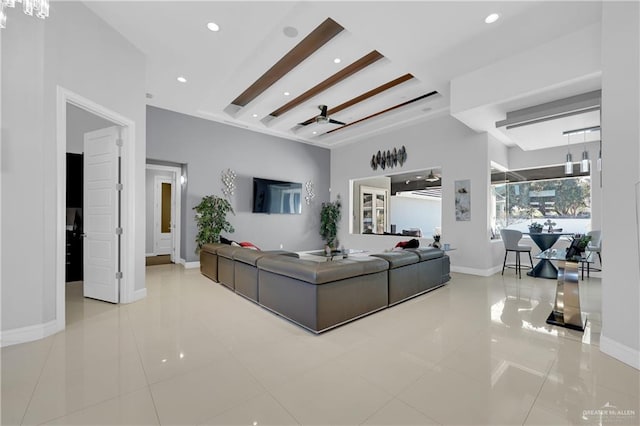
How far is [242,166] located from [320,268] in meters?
5.25

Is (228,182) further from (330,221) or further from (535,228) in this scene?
(535,228)

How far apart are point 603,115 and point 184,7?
4399mm

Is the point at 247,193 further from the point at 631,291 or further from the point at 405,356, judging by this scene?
the point at 631,291

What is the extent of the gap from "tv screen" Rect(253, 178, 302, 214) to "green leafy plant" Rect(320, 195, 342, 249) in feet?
2.96

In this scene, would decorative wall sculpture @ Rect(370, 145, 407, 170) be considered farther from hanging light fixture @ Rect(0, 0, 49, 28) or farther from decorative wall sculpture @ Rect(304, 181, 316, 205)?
hanging light fixture @ Rect(0, 0, 49, 28)

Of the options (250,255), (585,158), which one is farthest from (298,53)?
(585,158)

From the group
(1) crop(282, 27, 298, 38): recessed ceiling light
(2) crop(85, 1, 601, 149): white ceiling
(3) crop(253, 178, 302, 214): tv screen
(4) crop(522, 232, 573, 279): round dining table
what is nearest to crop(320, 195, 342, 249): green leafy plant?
(3) crop(253, 178, 302, 214): tv screen

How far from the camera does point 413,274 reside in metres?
4.12

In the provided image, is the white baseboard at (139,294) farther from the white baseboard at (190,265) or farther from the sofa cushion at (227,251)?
the white baseboard at (190,265)

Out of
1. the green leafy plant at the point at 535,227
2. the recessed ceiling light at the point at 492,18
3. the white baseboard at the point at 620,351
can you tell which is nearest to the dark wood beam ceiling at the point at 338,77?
the recessed ceiling light at the point at 492,18

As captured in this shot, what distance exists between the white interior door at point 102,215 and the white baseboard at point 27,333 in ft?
3.38

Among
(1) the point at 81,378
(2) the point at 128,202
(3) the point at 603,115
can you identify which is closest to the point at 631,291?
(3) the point at 603,115

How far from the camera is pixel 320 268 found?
290 cm

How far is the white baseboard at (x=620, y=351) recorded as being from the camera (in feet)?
7.41
